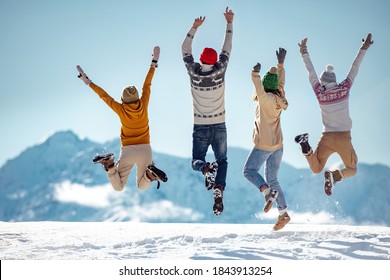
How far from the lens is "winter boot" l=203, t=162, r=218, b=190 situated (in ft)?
28.9

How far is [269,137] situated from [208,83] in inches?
56.5

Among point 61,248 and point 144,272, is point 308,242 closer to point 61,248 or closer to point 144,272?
point 144,272

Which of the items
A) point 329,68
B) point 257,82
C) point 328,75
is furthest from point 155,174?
point 329,68

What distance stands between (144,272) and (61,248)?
213 centimetres

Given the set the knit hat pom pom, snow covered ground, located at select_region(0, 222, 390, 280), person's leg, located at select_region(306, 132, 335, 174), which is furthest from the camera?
the knit hat pom pom

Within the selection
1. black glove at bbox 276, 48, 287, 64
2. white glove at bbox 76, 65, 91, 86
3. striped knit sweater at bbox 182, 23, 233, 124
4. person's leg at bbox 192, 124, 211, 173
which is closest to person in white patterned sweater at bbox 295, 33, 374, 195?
black glove at bbox 276, 48, 287, 64

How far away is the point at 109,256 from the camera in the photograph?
8844 mm

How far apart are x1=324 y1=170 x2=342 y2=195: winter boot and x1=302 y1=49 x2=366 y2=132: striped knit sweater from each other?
2.66 ft

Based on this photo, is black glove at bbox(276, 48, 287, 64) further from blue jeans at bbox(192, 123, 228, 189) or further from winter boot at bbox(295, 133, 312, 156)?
blue jeans at bbox(192, 123, 228, 189)

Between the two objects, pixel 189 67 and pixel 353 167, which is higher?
pixel 189 67

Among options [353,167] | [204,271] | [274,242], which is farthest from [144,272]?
[353,167]

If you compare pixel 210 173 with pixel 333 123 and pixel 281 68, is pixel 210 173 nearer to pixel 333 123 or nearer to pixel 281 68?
pixel 281 68

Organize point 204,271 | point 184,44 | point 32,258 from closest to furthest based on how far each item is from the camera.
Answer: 1. point 204,271
2. point 32,258
3. point 184,44

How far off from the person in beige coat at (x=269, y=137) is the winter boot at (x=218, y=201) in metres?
0.66
